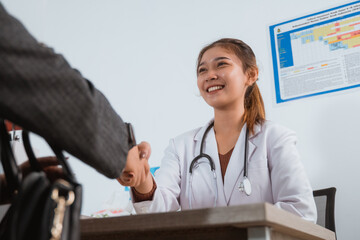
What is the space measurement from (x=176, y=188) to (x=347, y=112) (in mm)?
1041

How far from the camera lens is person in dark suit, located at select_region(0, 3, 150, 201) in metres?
0.44


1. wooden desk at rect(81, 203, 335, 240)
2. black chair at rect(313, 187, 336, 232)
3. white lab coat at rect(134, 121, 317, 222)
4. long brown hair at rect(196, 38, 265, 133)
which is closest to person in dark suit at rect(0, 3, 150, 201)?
wooden desk at rect(81, 203, 335, 240)

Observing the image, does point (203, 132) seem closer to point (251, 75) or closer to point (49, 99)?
point (251, 75)

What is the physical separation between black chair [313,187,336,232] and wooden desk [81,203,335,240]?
2.65 feet

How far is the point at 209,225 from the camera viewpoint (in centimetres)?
59

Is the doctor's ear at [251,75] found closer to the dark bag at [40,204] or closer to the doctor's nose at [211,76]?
the doctor's nose at [211,76]

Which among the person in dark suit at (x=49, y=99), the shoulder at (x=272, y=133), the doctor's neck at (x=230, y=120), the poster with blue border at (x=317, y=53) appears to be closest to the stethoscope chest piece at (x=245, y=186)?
the shoulder at (x=272, y=133)

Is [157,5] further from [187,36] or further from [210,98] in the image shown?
[210,98]

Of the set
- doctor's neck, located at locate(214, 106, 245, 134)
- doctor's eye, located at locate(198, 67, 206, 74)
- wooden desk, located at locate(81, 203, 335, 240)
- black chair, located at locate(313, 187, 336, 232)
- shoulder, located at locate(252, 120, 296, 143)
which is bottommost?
black chair, located at locate(313, 187, 336, 232)

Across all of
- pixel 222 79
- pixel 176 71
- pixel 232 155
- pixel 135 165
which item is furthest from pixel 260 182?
pixel 176 71

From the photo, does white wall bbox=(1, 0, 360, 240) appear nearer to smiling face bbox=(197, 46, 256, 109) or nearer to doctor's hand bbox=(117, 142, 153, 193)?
smiling face bbox=(197, 46, 256, 109)

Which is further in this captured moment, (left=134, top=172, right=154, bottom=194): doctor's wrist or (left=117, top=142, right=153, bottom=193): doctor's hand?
(left=134, top=172, right=154, bottom=194): doctor's wrist

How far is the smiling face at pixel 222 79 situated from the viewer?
1.47 m

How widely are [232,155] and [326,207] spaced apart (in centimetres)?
51
